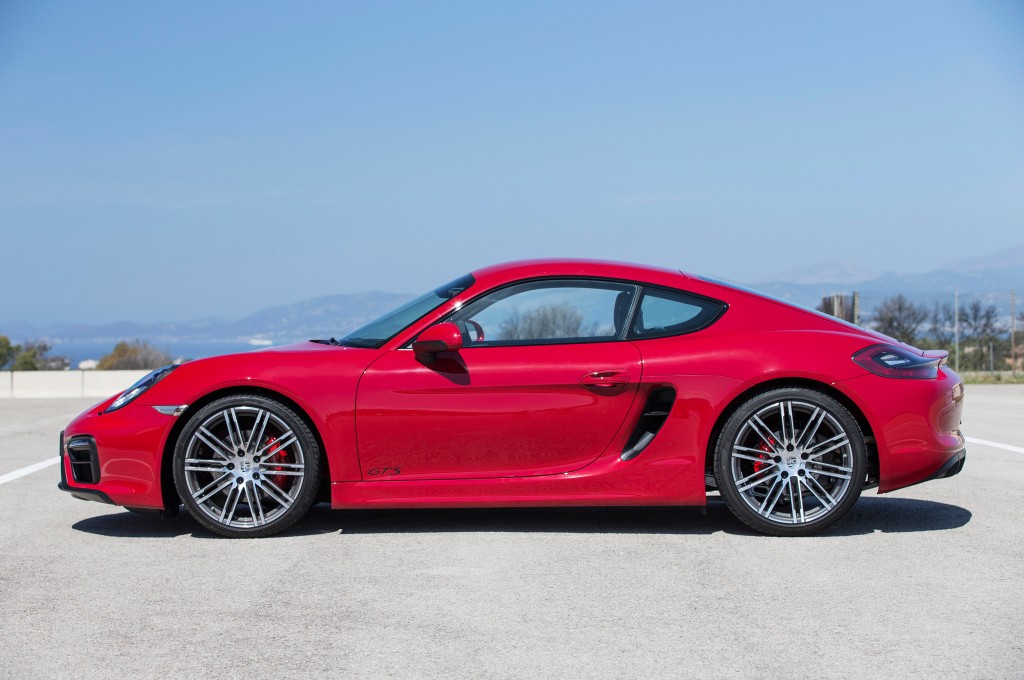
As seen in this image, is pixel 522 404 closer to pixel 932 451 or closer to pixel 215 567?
pixel 215 567

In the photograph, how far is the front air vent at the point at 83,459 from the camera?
5.46m

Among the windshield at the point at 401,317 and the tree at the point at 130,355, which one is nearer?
the windshield at the point at 401,317

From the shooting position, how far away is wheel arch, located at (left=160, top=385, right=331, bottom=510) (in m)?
5.39

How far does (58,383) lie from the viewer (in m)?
24.9

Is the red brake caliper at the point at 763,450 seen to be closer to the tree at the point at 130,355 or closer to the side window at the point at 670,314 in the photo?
the side window at the point at 670,314

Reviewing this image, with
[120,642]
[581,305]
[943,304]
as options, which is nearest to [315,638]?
[120,642]

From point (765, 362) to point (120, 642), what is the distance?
3.14 meters

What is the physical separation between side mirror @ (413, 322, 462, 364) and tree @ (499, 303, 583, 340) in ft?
1.04

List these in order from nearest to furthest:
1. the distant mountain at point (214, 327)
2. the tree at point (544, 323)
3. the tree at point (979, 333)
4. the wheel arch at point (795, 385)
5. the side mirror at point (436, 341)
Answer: the side mirror at point (436, 341) < the wheel arch at point (795, 385) < the tree at point (544, 323) < the tree at point (979, 333) < the distant mountain at point (214, 327)

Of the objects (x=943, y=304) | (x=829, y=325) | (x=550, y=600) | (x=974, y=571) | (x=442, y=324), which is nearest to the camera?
(x=550, y=600)

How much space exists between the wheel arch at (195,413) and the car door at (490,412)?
0.23 m

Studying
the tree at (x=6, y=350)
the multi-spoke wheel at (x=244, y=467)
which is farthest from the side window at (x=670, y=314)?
the tree at (x=6, y=350)

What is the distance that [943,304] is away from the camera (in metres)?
30.5

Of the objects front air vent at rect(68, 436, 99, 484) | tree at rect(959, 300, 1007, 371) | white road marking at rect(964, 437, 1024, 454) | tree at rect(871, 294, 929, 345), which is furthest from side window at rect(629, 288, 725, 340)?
tree at rect(959, 300, 1007, 371)
